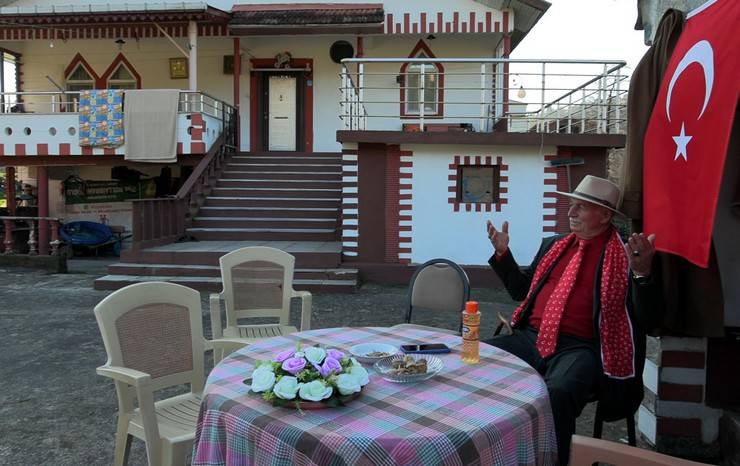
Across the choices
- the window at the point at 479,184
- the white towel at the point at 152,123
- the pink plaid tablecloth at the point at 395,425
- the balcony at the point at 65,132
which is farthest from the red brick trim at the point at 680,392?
the white towel at the point at 152,123

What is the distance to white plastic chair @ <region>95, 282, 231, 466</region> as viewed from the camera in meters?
2.54

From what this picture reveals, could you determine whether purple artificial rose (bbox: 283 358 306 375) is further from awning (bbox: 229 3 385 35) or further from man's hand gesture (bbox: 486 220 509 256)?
awning (bbox: 229 3 385 35)

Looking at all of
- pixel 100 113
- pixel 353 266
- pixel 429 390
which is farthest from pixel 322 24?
pixel 429 390

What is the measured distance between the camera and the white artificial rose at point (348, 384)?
1.93 metres

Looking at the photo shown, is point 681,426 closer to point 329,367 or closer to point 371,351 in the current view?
point 371,351

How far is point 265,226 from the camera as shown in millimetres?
10547

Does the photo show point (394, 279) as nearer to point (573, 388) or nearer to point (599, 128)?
point (599, 128)

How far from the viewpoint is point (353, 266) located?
8.83 meters

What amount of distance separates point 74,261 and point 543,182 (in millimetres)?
10034

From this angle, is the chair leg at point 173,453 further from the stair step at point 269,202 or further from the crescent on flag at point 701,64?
the stair step at point 269,202

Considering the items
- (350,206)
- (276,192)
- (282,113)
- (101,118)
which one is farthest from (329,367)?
(282,113)

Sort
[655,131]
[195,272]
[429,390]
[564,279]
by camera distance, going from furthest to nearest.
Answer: [195,272]
[564,279]
[655,131]
[429,390]

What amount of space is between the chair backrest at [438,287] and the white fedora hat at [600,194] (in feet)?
3.79

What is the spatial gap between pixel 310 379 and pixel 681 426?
7.95ft
